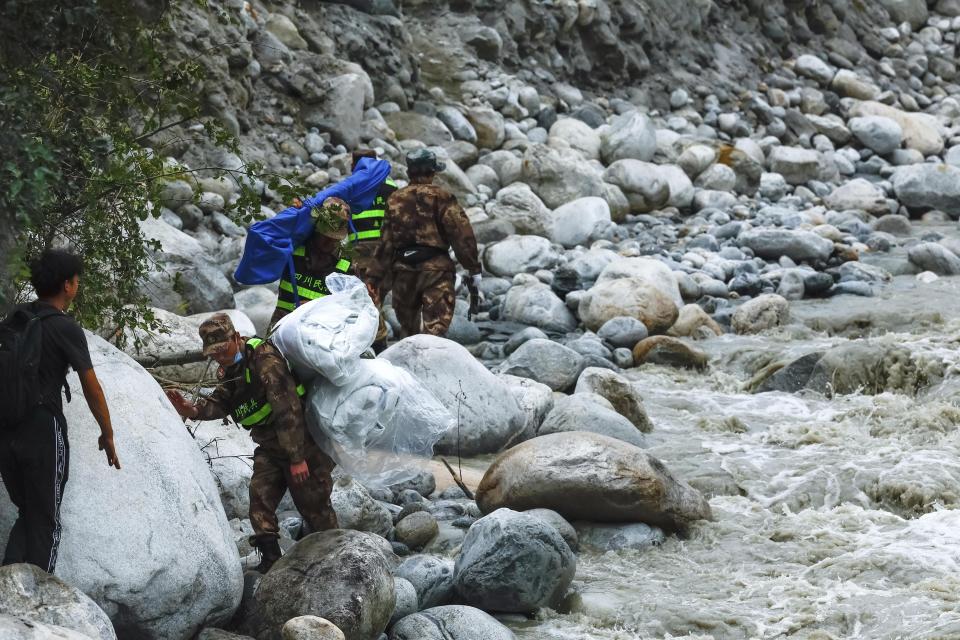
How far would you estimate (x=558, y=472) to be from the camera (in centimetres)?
716

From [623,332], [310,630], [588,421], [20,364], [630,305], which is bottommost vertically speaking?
[623,332]

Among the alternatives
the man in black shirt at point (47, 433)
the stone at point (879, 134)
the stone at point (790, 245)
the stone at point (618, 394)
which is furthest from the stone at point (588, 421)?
the stone at point (879, 134)

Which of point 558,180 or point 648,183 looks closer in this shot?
point 558,180

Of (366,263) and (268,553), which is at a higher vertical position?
(268,553)

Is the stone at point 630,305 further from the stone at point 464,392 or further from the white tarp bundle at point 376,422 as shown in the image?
the white tarp bundle at point 376,422

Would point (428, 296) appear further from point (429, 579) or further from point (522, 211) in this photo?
point (522, 211)

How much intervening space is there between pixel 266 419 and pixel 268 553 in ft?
2.13

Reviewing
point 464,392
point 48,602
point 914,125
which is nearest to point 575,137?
point 914,125

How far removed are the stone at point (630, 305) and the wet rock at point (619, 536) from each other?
565cm

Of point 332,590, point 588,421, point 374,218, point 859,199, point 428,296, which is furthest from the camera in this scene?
point 859,199

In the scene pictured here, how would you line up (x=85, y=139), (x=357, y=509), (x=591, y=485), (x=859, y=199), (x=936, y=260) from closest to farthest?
(x=85, y=139) → (x=357, y=509) → (x=591, y=485) → (x=936, y=260) → (x=859, y=199)

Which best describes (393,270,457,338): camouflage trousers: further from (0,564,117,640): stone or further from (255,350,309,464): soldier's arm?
(0,564,117,640): stone

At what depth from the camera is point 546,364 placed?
10.6 meters

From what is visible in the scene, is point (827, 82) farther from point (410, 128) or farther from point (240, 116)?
point (240, 116)
